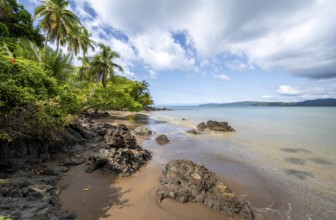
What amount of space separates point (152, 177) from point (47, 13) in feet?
83.9

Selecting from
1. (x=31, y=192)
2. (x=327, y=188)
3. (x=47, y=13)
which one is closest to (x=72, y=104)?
(x=31, y=192)

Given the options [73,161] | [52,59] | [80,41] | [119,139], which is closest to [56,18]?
[80,41]

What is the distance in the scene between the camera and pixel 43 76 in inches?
339

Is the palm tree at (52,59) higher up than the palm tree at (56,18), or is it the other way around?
the palm tree at (56,18)

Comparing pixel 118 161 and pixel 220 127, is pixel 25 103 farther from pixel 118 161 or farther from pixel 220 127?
pixel 220 127

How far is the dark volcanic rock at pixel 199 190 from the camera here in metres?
5.73

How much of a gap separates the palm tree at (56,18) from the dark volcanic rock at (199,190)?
23.2 metres

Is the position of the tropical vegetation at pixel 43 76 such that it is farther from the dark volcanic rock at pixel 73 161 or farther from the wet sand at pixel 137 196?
the wet sand at pixel 137 196

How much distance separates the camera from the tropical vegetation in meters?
6.91

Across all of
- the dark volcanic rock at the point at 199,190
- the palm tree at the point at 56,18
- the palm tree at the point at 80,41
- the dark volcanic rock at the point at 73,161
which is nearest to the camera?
the dark volcanic rock at the point at 199,190

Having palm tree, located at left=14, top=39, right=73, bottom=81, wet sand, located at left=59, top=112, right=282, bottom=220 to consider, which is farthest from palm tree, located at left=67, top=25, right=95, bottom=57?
wet sand, located at left=59, top=112, right=282, bottom=220

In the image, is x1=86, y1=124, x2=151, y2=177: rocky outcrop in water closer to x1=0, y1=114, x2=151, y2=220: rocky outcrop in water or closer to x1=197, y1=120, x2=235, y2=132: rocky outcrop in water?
x1=0, y1=114, x2=151, y2=220: rocky outcrop in water

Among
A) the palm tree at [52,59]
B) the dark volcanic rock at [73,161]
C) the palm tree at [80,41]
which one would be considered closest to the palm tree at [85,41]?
the palm tree at [80,41]

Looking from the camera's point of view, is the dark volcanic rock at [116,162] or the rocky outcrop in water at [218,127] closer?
the dark volcanic rock at [116,162]
